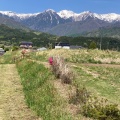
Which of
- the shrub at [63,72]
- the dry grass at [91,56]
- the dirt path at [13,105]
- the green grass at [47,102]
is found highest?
the shrub at [63,72]

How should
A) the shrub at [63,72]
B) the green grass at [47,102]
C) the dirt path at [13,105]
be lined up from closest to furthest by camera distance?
the green grass at [47,102] < the dirt path at [13,105] < the shrub at [63,72]

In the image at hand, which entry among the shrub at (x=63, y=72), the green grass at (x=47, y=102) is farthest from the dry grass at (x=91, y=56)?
the green grass at (x=47, y=102)

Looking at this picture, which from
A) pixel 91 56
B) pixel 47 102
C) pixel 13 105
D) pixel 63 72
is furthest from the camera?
pixel 91 56

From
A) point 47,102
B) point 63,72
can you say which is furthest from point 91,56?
point 47,102

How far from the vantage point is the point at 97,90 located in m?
22.3

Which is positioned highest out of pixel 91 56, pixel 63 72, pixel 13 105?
pixel 63 72

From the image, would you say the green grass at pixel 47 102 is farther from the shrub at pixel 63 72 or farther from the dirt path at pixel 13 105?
the shrub at pixel 63 72

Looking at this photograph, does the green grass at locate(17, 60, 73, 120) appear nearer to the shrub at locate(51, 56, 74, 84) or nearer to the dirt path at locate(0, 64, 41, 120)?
the dirt path at locate(0, 64, 41, 120)

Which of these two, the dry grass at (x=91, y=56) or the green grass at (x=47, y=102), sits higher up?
the green grass at (x=47, y=102)

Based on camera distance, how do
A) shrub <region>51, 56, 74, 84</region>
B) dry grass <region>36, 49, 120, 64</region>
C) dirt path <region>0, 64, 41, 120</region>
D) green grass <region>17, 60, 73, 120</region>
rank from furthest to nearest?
dry grass <region>36, 49, 120, 64</region>, shrub <region>51, 56, 74, 84</region>, dirt path <region>0, 64, 41, 120</region>, green grass <region>17, 60, 73, 120</region>

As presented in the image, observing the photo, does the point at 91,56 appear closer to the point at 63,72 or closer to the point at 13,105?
the point at 63,72

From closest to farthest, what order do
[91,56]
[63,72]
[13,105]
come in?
[13,105] → [63,72] → [91,56]

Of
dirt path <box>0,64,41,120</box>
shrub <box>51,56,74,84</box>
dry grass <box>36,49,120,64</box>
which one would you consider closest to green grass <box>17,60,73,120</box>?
dirt path <box>0,64,41,120</box>

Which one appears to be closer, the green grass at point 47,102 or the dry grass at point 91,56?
the green grass at point 47,102
